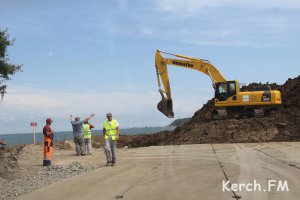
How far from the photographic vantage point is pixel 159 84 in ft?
110

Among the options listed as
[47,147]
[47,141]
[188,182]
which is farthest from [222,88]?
[188,182]

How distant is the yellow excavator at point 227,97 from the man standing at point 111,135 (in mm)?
16347

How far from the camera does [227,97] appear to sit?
33188mm

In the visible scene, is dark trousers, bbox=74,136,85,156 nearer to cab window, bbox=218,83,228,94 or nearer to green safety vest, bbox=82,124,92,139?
green safety vest, bbox=82,124,92,139

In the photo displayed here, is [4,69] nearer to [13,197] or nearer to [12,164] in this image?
[12,164]

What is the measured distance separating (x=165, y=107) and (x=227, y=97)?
458 cm

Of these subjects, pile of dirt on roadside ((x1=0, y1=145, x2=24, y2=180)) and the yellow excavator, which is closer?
pile of dirt on roadside ((x1=0, y1=145, x2=24, y2=180))

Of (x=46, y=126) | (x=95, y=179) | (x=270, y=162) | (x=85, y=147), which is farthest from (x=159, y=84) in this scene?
(x=95, y=179)

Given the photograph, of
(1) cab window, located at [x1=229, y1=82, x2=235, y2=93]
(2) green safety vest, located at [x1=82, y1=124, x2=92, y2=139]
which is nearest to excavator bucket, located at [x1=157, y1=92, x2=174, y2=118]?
(1) cab window, located at [x1=229, y1=82, x2=235, y2=93]

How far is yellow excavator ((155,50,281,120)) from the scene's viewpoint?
32.9m

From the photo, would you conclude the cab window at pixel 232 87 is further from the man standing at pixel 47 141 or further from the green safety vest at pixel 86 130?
the man standing at pixel 47 141

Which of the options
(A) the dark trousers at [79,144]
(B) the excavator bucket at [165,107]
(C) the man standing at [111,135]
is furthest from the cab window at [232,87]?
(C) the man standing at [111,135]

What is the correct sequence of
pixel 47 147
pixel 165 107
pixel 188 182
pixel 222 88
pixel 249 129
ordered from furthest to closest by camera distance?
pixel 222 88, pixel 165 107, pixel 249 129, pixel 47 147, pixel 188 182

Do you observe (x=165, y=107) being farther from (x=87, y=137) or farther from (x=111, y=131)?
(x=111, y=131)
